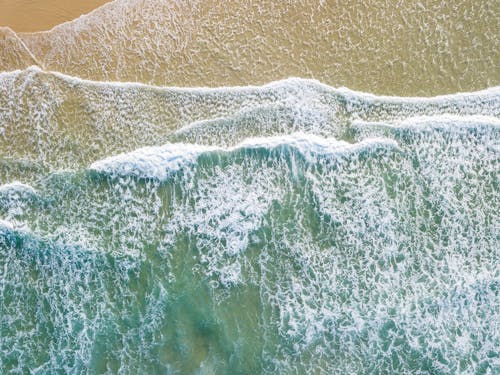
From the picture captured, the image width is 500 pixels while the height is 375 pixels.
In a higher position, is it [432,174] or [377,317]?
[432,174]

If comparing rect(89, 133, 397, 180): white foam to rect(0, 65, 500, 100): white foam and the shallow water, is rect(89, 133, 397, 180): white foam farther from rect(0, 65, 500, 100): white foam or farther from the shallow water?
rect(0, 65, 500, 100): white foam

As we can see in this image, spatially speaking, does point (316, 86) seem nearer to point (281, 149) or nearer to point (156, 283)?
point (281, 149)

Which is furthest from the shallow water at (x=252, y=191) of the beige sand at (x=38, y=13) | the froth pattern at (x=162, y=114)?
the beige sand at (x=38, y=13)

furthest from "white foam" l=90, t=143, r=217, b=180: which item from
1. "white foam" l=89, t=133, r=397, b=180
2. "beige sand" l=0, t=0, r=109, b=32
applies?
"beige sand" l=0, t=0, r=109, b=32

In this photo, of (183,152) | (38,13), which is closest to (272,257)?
(183,152)

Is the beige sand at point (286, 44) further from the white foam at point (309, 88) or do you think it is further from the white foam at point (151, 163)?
the white foam at point (151, 163)

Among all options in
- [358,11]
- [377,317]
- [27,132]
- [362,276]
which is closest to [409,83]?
[358,11]

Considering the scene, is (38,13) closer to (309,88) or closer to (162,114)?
(162,114)
